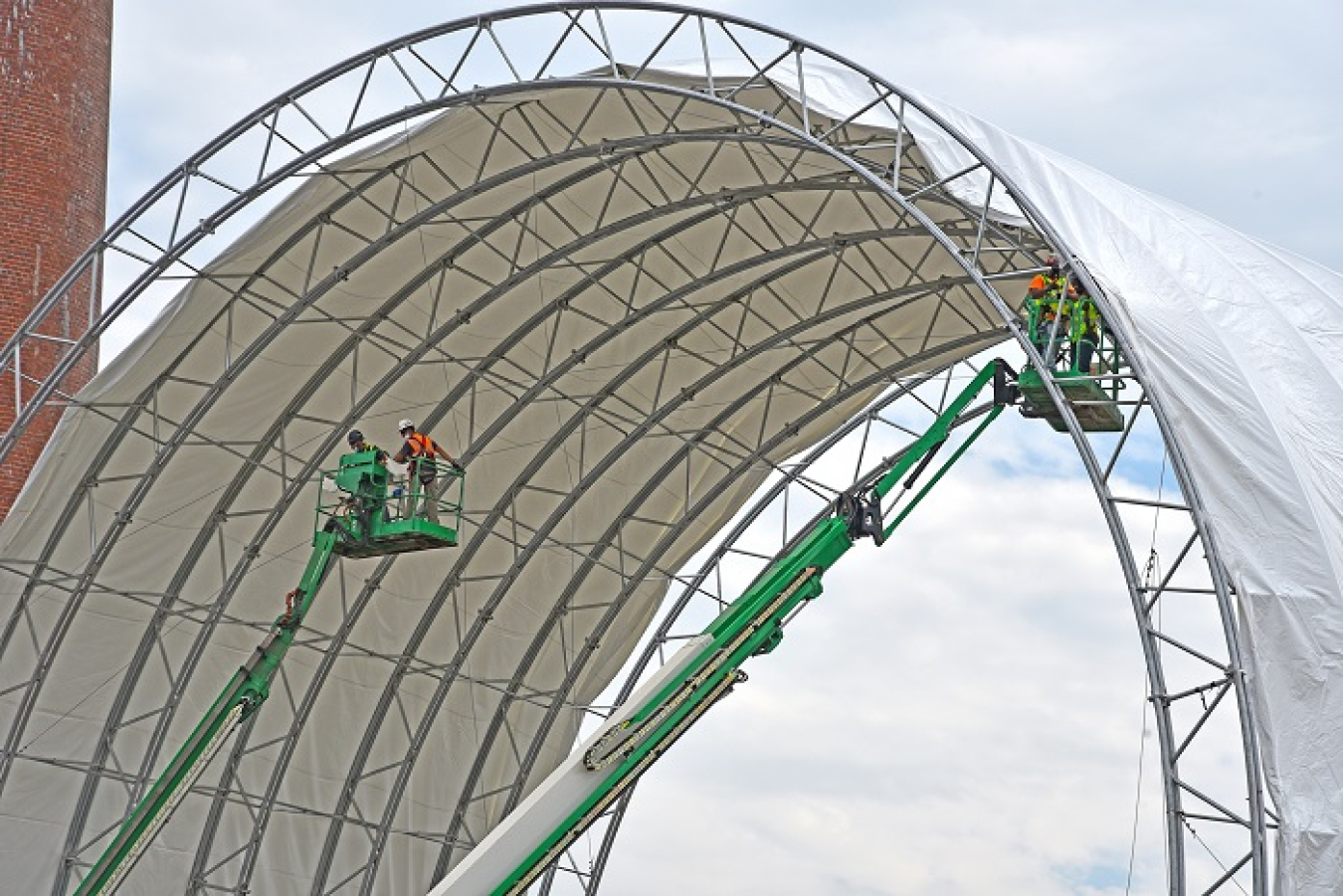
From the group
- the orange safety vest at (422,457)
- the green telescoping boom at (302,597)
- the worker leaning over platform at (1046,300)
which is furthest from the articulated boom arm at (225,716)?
the worker leaning over platform at (1046,300)

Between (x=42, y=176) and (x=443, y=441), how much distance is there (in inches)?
370

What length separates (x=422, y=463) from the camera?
26609 mm

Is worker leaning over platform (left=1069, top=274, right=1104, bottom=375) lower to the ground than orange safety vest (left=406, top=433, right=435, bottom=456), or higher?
higher

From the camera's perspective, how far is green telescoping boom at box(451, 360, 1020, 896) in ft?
74.1

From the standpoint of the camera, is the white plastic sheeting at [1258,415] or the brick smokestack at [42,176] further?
the brick smokestack at [42,176]

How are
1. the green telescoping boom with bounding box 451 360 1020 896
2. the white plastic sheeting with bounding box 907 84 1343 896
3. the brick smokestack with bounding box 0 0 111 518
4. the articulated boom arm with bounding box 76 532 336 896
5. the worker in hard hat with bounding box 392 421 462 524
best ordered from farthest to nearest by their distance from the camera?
the brick smokestack with bounding box 0 0 111 518 < the worker in hard hat with bounding box 392 421 462 524 < the articulated boom arm with bounding box 76 532 336 896 < the green telescoping boom with bounding box 451 360 1020 896 < the white plastic sheeting with bounding box 907 84 1343 896

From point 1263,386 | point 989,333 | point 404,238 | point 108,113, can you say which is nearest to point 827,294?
point 989,333

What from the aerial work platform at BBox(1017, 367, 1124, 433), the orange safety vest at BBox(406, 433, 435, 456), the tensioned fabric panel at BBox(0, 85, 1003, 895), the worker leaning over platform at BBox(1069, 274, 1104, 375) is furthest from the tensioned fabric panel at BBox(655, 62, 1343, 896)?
the orange safety vest at BBox(406, 433, 435, 456)

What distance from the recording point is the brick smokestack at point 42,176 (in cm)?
3753

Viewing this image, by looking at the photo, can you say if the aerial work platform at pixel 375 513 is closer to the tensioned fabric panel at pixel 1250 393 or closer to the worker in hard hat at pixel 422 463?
the worker in hard hat at pixel 422 463

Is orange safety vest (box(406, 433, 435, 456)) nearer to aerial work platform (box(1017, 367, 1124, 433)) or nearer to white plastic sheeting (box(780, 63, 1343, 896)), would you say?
white plastic sheeting (box(780, 63, 1343, 896))

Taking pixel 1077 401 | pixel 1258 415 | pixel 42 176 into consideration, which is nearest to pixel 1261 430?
pixel 1258 415

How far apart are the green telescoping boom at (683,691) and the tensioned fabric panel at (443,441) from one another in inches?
240

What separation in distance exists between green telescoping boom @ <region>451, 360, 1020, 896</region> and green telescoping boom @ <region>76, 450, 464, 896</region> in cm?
440
